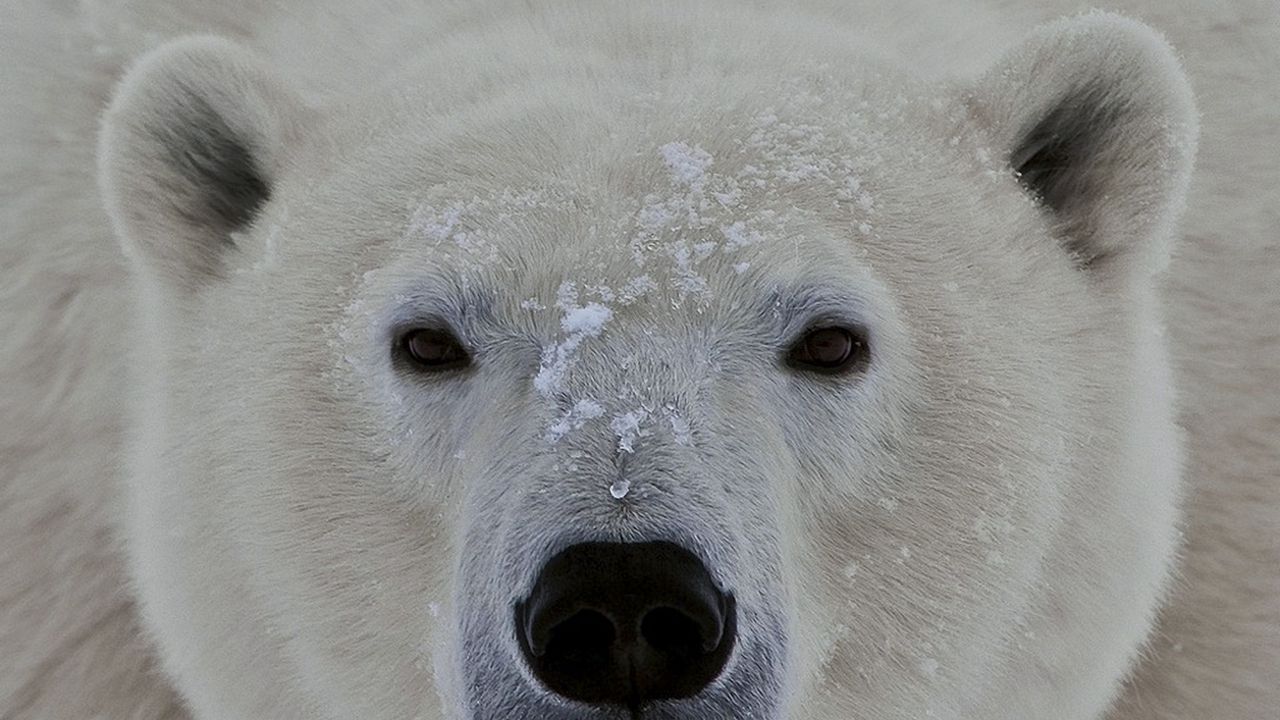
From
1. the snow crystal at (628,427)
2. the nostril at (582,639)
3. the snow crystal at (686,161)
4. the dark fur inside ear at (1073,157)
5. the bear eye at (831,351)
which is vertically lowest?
the nostril at (582,639)

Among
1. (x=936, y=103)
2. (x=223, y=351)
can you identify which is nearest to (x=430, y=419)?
(x=223, y=351)

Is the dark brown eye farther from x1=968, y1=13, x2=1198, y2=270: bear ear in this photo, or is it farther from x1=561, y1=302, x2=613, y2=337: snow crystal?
x1=968, y1=13, x2=1198, y2=270: bear ear

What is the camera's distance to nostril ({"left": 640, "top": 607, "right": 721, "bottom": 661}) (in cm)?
215

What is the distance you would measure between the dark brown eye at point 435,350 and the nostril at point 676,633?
2.08 ft

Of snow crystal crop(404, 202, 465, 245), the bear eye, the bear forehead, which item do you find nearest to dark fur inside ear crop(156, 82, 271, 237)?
the bear forehead

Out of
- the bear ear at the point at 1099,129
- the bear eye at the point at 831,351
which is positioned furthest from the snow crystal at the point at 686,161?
the bear ear at the point at 1099,129

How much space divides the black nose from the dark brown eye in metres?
0.52

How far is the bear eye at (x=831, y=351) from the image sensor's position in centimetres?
259

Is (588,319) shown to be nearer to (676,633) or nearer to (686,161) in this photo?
(686,161)

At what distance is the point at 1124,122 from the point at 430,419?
132cm

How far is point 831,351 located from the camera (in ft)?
8.52

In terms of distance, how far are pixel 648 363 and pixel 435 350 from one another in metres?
0.38

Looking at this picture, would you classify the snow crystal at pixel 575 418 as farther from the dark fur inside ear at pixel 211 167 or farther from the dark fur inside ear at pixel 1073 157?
the dark fur inside ear at pixel 1073 157

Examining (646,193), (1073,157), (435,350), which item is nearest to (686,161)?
(646,193)
